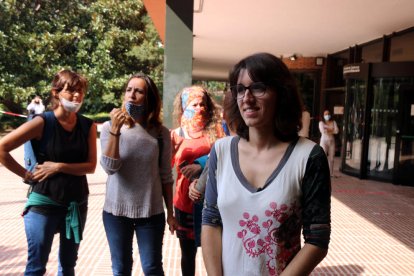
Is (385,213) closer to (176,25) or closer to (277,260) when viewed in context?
(176,25)

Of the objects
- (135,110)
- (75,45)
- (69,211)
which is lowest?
(69,211)

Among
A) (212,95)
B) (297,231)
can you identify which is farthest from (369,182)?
(297,231)

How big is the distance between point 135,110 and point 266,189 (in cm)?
147

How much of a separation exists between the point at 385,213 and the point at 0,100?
21.2 m

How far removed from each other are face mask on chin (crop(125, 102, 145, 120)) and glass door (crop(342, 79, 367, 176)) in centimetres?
890

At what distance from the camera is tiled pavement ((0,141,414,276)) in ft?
14.8

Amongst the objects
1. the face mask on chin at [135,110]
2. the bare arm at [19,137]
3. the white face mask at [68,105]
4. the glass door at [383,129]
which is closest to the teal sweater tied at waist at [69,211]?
the bare arm at [19,137]

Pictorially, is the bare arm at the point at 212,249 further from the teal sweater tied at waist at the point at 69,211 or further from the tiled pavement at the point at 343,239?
the tiled pavement at the point at 343,239

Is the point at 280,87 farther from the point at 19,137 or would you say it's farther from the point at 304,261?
the point at 19,137

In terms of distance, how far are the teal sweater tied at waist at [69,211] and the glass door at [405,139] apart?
29.3 feet

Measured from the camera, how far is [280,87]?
Answer: 1.70 m

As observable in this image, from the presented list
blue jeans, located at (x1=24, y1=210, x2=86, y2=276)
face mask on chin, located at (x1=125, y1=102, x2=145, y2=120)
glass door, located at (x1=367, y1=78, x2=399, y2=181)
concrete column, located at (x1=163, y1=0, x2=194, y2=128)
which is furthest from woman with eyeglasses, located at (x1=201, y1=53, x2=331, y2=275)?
glass door, located at (x1=367, y1=78, x2=399, y2=181)

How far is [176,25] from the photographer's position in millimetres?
6117

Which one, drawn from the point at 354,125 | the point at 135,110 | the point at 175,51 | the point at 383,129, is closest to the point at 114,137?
the point at 135,110
